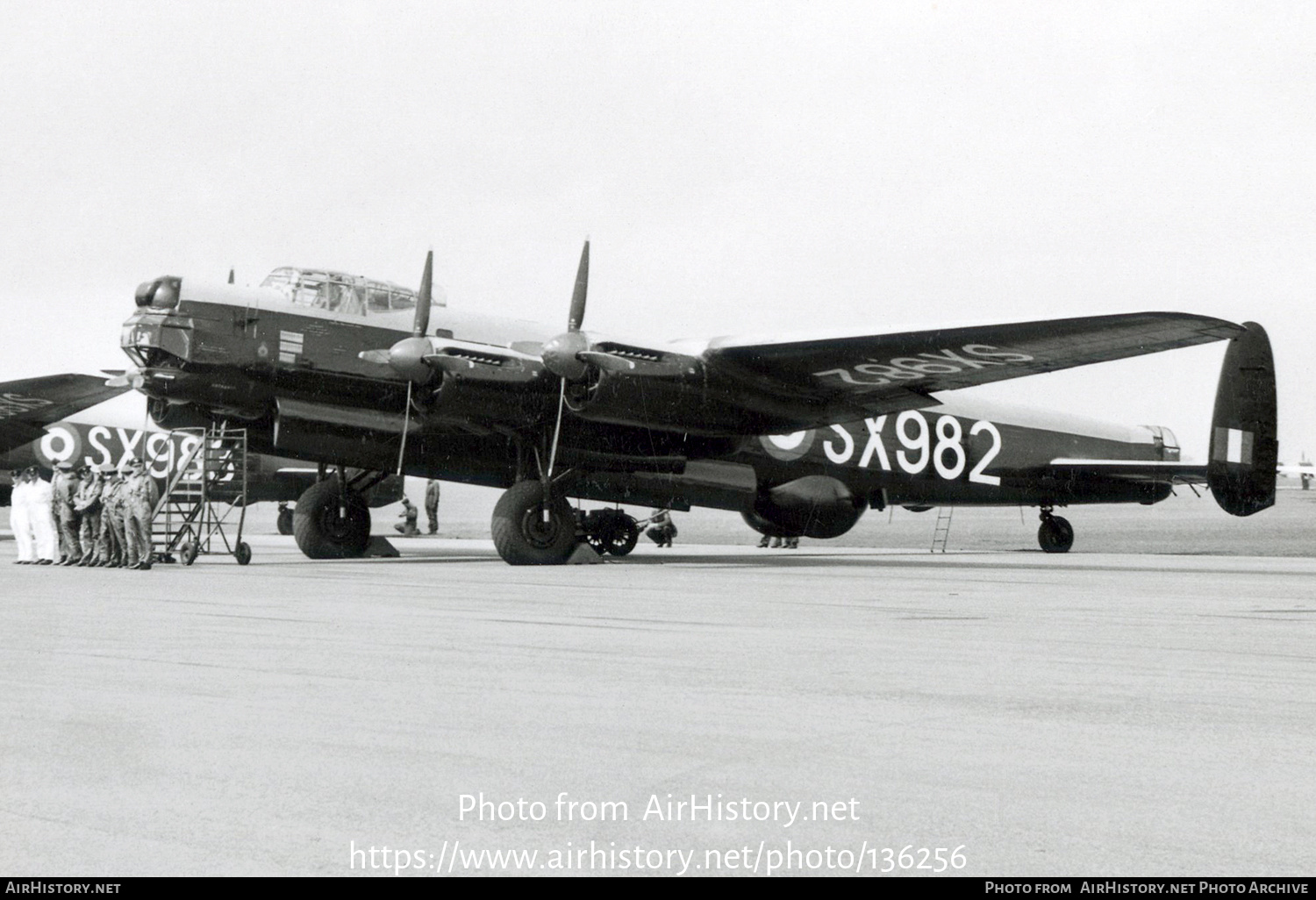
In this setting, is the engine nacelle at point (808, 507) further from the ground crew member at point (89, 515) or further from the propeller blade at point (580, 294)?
the ground crew member at point (89, 515)

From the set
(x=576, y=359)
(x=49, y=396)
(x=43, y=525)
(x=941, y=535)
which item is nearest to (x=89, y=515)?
(x=43, y=525)

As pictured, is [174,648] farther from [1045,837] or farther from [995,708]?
[1045,837]

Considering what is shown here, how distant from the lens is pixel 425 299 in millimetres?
18844

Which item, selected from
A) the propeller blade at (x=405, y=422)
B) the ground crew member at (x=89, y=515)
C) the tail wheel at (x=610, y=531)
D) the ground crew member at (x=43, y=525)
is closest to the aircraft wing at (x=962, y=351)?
the propeller blade at (x=405, y=422)

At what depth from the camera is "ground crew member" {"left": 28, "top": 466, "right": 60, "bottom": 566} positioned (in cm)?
2014

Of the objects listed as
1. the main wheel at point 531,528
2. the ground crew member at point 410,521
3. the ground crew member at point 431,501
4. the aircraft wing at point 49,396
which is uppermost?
the aircraft wing at point 49,396

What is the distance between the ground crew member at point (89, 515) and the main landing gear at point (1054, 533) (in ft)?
60.6

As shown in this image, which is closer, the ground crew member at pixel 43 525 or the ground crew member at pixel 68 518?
the ground crew member at pixel 68 518

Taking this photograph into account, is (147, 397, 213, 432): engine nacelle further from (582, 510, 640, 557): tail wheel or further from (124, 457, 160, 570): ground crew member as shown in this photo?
(582, 510, 640, 557): tail wheel

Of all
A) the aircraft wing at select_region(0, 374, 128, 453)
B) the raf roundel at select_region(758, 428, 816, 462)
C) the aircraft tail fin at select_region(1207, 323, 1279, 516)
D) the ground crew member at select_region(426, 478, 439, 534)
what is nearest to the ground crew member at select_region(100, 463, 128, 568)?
the aircraft wing at select_region(0, 374, 128, 453)

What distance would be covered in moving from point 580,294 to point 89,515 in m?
7.66

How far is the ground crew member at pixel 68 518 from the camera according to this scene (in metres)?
19.8

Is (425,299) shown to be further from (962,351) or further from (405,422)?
(962,351)

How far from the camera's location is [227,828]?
154 inches
